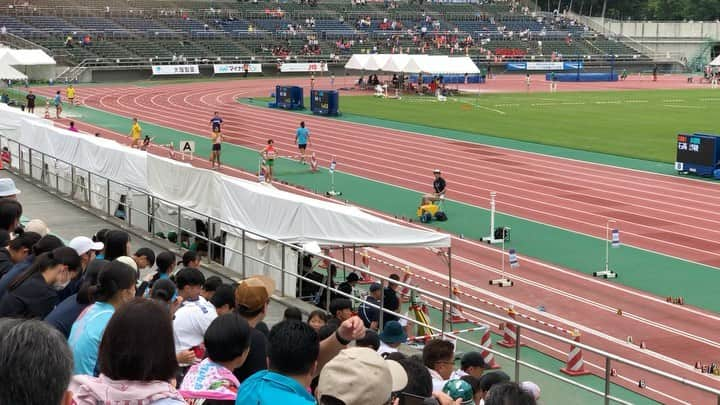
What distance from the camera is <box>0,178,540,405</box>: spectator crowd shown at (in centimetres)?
328

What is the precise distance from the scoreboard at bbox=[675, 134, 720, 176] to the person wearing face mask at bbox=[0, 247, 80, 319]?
2855cm

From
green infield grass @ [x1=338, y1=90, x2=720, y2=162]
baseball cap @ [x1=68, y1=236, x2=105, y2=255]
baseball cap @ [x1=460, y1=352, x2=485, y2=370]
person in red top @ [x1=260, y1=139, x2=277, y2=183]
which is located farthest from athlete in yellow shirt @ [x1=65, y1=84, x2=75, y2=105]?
baseball cap @ [x1=460, y1=352, x2=485, y2=370]

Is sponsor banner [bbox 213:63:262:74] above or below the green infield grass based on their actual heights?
above

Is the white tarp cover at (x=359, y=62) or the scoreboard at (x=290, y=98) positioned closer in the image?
the scoreboard at (x=290, y=98)

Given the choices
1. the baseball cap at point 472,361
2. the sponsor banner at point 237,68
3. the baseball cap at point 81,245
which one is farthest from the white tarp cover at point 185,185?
the sponsor banner at point 237,68

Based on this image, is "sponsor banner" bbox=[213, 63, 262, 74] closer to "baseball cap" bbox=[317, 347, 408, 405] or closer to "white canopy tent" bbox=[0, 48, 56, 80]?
"white canopy tent" bbox=[0, 48, 56, 80]

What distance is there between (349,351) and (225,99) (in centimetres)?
5956

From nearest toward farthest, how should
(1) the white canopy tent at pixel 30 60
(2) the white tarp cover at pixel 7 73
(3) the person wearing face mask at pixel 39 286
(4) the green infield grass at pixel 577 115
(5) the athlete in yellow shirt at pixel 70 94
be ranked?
1. (3) the person wearing face mask at pixel 39 286
2. (4) the green infield grass at pixel 577 115
3. (2) the white tarp cover at pixel 7 73
4. (1) the white canopy tent at pixel 30 60
5. (5) the athlete in yellow shirt at pixel 70 94

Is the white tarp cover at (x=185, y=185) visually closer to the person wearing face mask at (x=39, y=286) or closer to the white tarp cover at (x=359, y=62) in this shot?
the person wearing face mask at (x=39, y=286)

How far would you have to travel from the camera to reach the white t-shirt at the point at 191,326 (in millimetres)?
7070

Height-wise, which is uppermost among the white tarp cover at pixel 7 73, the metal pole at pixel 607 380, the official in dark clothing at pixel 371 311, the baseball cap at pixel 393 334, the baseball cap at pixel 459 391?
the white tarp cover at pixel 7 73

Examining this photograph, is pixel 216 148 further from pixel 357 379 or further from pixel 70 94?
pixel 357 379

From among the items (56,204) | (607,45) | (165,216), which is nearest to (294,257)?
(165,216)

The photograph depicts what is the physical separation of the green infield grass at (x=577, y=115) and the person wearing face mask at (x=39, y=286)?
3208 cm
